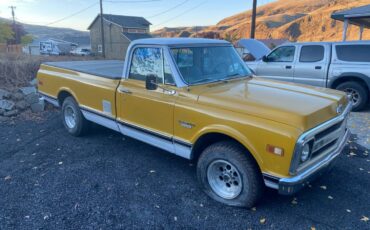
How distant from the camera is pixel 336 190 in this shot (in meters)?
3.89

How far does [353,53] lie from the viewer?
7887mm

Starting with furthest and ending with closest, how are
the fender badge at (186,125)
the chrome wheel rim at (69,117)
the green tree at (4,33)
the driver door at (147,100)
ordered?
the green tree at (4,33), the chrome wheel rim at (69,117), the driver door at (147,100), the fender badge at (186,125)

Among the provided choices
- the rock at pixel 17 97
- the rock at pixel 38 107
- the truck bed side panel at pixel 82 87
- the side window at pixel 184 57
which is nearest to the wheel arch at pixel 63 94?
the truck bed side panel at pixel 82 87

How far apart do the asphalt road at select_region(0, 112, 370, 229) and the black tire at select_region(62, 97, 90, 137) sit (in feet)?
1.66

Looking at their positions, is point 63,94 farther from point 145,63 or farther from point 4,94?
point 4,94

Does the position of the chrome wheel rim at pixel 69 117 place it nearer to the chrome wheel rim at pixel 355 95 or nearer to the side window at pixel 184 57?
the side window at pixel 184 57

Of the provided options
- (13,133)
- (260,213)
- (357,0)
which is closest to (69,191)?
(260,213)

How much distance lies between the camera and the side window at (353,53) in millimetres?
7695

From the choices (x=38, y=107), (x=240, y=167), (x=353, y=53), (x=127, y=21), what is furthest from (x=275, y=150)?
(x=127, y=21)

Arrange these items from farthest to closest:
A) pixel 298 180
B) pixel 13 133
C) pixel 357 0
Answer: pixel 357 0, pixel 13 133, pixel 298 180

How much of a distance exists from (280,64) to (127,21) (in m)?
46.8

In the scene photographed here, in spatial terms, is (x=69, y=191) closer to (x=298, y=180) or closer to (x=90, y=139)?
(x=90, y=139)

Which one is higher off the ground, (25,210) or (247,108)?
(247,108)

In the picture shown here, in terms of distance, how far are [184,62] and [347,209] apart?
9.08 feet
